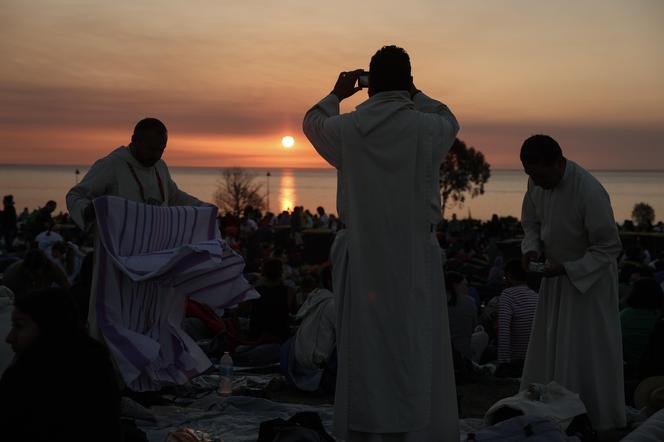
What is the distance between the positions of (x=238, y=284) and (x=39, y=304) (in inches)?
125

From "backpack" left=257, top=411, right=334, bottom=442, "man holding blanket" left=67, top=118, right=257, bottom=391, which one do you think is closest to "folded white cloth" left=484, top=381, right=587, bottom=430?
"backpack" left=257, top=411, right=334, bottom=442

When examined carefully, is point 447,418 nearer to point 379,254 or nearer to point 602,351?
point 379,254

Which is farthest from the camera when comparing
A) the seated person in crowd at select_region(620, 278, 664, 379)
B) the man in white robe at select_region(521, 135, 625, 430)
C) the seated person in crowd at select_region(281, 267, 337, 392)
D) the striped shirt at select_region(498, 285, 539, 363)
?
the striped shirt at select_region(498, 285, 539, 363)

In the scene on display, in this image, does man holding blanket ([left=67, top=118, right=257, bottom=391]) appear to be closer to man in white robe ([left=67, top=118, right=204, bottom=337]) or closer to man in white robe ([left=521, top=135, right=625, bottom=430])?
man in white robe ([left=67, top=118, right=204, bottom=337])

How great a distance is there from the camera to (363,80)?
5109 mm

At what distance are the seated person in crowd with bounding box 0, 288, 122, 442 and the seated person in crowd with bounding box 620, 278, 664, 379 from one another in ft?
17.3

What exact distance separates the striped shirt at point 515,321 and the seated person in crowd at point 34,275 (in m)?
4.23

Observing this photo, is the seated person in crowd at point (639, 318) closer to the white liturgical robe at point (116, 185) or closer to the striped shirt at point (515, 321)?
the striped shirt at point (515, 321)

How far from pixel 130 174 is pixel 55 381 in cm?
333

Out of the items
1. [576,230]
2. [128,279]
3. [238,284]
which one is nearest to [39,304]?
[128,279]

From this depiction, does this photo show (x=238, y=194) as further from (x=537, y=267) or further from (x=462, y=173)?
(x=537, y=267)

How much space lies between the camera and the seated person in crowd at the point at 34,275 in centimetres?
910

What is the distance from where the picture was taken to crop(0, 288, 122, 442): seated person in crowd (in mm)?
3625

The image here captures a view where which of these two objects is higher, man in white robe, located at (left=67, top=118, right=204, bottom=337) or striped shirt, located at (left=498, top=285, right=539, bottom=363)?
man in white robe, located at (left=67, top=118, right=204, bottom=337)
